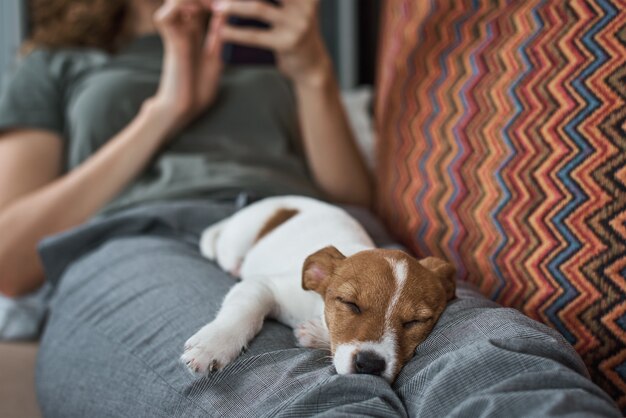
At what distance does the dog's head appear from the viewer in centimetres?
81

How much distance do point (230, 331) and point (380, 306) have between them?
0.20m

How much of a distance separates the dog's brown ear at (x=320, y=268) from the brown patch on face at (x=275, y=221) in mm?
290

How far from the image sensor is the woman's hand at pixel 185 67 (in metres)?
1.57

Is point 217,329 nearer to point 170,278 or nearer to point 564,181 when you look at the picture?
point 170,278

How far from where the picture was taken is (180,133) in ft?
5.39

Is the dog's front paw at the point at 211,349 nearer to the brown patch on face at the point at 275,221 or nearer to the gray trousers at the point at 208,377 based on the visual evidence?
the gray trousers at the point at 208,377

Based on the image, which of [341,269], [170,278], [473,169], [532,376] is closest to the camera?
[532,376]

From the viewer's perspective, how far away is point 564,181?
1.00 meters

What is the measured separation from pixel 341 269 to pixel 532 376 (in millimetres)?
330

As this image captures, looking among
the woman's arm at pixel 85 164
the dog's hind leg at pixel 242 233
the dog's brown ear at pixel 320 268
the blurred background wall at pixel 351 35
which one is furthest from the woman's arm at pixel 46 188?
the blurred background wall at pixel 351 35

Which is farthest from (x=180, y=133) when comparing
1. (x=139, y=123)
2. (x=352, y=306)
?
(x=352, y=306)

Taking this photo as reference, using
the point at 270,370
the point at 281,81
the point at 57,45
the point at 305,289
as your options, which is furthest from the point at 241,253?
the point at 57,45

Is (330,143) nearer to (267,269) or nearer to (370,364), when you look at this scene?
(267,269)

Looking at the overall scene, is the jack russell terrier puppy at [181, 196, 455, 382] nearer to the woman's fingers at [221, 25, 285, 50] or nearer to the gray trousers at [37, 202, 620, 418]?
the gray trousers at [37, 202, 620, 418]
